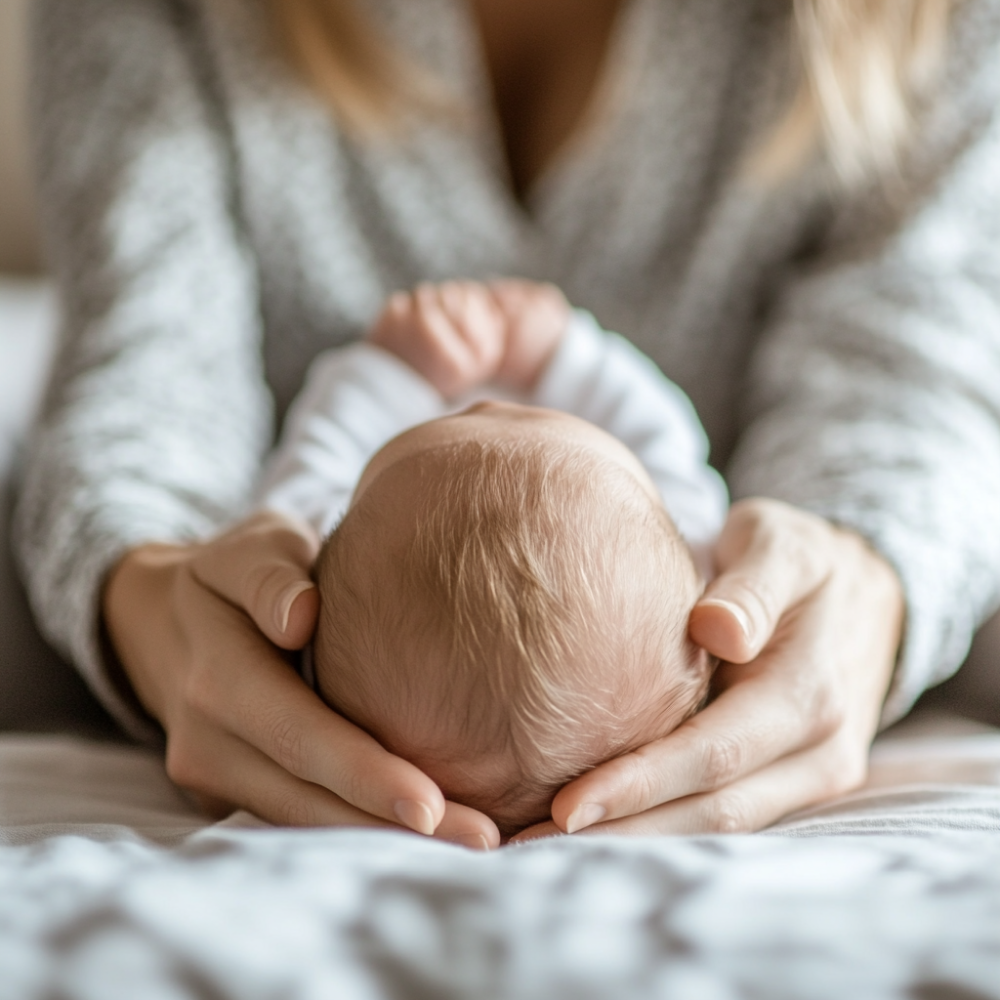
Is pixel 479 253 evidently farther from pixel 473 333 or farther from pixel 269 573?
pixel 269 573

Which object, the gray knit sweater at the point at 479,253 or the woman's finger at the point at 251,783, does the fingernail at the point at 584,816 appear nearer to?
the woman's finger at the point at 251,783

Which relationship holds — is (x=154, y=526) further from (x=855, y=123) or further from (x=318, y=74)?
(x=855, y=123)

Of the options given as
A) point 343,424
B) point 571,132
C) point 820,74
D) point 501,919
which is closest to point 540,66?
point 571,132

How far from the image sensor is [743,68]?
1020mm

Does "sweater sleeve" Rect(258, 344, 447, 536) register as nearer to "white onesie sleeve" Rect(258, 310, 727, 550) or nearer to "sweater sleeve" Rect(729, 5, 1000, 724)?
"white onesie sleeve" Rect(258, 310, 727, 550)

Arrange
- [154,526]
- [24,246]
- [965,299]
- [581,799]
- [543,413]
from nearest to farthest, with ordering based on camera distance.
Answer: [581,799]
[543,413]
[154,526]
[965,299]
[24,246]

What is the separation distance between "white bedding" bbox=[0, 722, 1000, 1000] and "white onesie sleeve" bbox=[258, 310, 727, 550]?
14.5 inches

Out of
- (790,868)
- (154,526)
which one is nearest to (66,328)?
(154,526)

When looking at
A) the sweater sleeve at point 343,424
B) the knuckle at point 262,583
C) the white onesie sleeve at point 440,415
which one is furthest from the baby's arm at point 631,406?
the knuckle at point 262,583

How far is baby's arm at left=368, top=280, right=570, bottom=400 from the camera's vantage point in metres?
0.85

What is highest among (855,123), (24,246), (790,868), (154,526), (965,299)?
(855,123)

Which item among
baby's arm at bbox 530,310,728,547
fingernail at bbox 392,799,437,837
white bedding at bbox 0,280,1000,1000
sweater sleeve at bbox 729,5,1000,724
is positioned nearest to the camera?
white bedding at bbox 0,280,1000,1000

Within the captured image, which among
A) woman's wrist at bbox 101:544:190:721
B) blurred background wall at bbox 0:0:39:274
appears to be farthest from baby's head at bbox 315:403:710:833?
blurred background wall at bbox 0:0:39:274

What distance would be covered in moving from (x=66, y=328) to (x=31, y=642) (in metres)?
0.31
